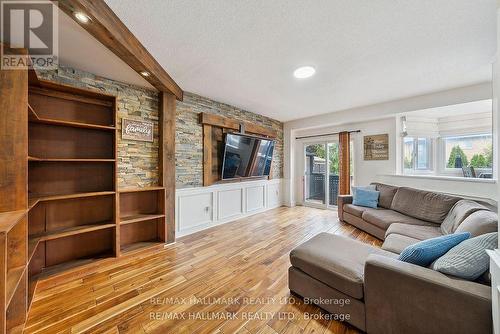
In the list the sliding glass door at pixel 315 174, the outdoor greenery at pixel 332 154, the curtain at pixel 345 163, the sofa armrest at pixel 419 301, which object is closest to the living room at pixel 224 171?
the sofa armrest at pixel 419 301

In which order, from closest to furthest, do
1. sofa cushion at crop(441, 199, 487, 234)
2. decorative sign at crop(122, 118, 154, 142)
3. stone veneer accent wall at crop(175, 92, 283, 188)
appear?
sofa cushion at crop(441, 199, 487, 234) → decorative sign at crop(122, 118, 154, 142) → stone veneer accent wall at crop(175, 92, 283, 188)

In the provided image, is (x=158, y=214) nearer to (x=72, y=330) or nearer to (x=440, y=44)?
(x=72, y=330)

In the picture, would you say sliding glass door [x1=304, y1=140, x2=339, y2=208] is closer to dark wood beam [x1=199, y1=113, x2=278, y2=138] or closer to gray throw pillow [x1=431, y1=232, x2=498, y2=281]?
dark wood beam [x1=199, y1=113, x2=278, y2=138]

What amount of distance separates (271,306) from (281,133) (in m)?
4.54

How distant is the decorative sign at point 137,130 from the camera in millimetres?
2630

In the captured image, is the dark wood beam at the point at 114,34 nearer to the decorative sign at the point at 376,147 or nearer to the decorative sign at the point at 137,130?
the decorative sign at the point at 137,130

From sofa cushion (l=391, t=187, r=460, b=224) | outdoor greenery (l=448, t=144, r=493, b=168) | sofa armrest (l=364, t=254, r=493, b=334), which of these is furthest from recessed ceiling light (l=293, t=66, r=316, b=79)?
outdoor greenery (l=448, t=144, r=493, b=168)

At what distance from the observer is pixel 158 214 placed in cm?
285

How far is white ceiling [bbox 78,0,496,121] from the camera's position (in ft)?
4.84

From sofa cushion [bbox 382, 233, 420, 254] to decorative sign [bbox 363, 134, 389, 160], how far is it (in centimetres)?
244

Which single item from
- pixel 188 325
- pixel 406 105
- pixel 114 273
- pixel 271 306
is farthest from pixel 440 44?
pixel 114 273

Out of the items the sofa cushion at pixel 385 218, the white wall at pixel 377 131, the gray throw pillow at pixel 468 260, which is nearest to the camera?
the gray throw pillow at pixel 468 260

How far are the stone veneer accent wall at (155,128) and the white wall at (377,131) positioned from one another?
8.20 ft

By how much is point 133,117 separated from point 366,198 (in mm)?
4303
